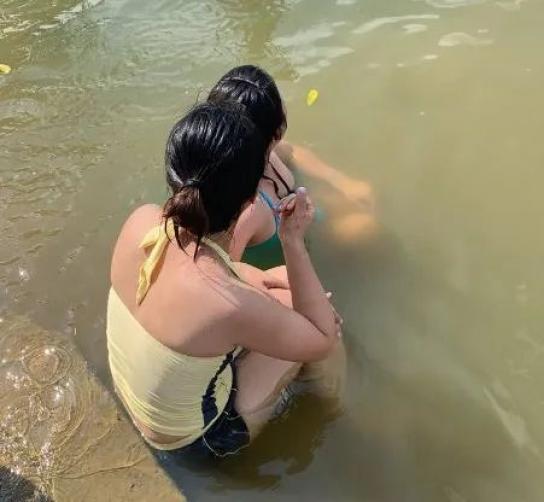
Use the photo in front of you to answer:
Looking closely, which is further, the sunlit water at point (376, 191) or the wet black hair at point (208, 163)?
the sunlit water at point (376, 191)

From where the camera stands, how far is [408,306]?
300 centimetres

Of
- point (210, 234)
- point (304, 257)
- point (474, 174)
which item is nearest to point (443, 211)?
point (474, 174)

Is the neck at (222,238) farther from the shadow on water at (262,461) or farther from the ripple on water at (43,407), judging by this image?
the ripple on water at (43,407)

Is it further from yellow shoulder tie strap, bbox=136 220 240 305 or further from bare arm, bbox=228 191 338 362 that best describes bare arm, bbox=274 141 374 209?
yellow shoulder tie strap, bbox=136 220 240 305

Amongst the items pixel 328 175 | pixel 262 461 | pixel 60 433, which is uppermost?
pixel 328 175

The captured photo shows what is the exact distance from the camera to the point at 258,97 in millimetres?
2410

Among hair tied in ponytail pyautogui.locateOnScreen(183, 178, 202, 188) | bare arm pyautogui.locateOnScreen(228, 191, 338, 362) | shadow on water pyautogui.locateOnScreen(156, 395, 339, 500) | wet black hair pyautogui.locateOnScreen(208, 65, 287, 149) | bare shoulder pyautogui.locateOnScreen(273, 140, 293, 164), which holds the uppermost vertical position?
hair tied in ponytail pyautogui.locateOnScreen(183, 178, 202, 188)

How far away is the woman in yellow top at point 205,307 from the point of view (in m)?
1.85

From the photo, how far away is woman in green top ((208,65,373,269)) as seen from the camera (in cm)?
242

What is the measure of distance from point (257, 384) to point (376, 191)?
1.44 m

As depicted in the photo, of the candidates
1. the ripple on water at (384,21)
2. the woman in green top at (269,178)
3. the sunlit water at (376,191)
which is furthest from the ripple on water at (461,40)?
the woman in green top at (269,178)

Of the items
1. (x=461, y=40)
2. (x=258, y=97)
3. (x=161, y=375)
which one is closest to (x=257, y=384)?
(x=161, y=375)

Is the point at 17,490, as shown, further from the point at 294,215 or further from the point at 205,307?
the point at 294,215

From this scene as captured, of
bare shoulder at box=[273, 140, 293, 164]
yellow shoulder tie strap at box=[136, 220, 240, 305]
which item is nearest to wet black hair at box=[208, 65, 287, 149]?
yellow shoulder tie strap at box=[136, 220, 240, 305]
